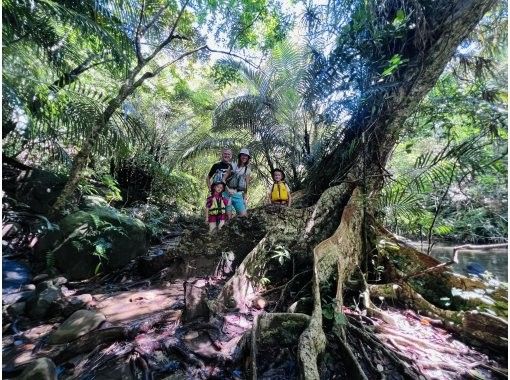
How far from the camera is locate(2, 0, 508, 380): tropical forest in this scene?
9.11ft

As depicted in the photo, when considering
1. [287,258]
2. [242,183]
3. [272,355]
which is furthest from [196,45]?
[272,355]

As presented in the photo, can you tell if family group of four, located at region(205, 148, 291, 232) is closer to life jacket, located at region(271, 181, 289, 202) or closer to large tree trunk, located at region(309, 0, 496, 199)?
life jacket, located at region(271, 181, 289, 202)

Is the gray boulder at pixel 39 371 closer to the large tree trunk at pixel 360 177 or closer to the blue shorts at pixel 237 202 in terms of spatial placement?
the large tree trunk at pixel 360 177

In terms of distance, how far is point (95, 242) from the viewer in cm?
484

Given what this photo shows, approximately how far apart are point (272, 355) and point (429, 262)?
2608 millimetres

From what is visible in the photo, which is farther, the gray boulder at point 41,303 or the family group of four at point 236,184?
the family group of four at point 236,184

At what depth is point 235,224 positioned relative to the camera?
4934 mm

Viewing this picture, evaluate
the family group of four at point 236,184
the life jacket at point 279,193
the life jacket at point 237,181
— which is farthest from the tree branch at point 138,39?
the life jacket at point 279,193

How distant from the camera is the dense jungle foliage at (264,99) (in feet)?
13.8

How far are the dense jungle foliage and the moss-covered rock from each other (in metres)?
0.77

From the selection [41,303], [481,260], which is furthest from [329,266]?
[481,260]

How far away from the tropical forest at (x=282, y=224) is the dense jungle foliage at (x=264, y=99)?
0.04 meters

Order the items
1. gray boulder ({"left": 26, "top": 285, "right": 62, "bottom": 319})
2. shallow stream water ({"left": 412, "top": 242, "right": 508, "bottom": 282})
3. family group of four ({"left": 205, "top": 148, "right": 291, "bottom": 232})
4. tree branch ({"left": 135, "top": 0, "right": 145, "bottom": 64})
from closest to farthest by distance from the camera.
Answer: gray boulder ({"left": 26, "top": 285, "right": 62, "bottom": 319})
family group of four ({"left": 205, "top": 148, "right": 291, "bottom": 232})
tree branch ({"left": 135, "top": 0, "right": 145, "bottom": 64})
shallow stream water ({"left": 412, "top": 242, "right": 508, "bottom": 282})

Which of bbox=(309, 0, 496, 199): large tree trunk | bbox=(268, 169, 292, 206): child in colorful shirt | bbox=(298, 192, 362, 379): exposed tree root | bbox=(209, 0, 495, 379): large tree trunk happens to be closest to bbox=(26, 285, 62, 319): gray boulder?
bbox=(209, 0, 495, 379): large tree trunk
